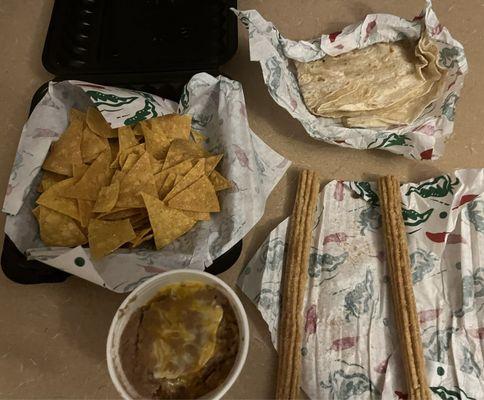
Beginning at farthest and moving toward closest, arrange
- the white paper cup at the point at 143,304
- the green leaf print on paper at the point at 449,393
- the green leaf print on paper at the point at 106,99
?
1. the green leaf print on paper at the point at 106,99
2. the green leaf print on paper at the point at 449,393
3. the white paper cup at the point at 143,304

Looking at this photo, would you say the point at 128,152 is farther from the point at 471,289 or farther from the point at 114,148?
the point at 471,289

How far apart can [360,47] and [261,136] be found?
0.25 metres

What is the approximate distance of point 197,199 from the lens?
67cm

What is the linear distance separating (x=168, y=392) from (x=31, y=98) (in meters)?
0.63

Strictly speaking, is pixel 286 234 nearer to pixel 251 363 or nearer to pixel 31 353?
pixel 251 363

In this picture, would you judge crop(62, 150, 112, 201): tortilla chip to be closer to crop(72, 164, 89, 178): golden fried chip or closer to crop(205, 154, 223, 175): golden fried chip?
crop(72, 164, 89, 178): golden fried chip

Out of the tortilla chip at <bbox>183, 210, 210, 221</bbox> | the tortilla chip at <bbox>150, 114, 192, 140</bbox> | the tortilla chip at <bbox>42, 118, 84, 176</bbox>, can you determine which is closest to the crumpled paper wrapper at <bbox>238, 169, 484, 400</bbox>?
the tortilla chip at <bbox>183, 210, 210, 221</bbox>

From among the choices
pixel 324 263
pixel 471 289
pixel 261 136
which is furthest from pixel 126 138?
pixel 471 289

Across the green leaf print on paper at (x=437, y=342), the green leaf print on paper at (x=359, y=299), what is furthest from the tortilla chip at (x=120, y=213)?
the green leaf print on paper at (x=437, y=342)

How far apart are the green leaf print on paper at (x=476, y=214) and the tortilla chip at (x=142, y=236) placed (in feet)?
1.64

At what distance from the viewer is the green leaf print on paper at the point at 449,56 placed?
0.74 meters

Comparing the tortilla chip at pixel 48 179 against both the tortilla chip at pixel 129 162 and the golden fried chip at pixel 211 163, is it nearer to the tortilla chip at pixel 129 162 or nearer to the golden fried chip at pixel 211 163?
the tortilla chip at pixel 129 162

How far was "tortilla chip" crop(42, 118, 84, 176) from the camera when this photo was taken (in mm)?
699

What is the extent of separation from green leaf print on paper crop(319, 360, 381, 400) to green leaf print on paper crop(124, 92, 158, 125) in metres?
0.49
